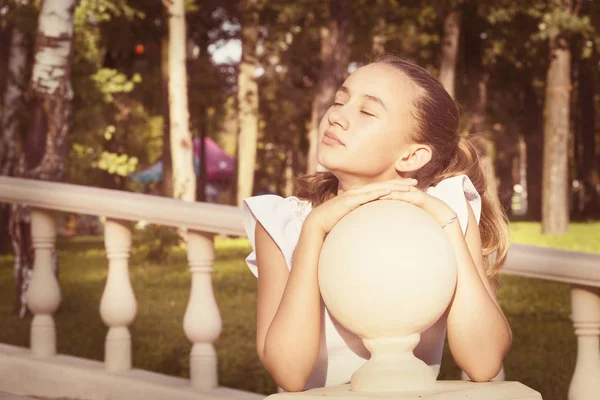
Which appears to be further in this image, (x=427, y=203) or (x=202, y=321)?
(x=202, y=321)

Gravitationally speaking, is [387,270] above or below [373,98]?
below

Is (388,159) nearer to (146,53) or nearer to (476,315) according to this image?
(476,315)

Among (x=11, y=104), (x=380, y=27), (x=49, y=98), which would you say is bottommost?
(x=49, y=98)

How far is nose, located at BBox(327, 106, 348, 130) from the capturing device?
8.13 feet

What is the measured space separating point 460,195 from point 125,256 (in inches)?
92.3

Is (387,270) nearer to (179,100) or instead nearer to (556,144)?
(179,100)

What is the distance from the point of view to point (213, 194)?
59531 millimetres

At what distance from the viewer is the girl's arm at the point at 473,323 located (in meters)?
2.38

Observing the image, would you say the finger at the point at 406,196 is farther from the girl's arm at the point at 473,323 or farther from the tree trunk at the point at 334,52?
the tree trunk at the point at 334,52

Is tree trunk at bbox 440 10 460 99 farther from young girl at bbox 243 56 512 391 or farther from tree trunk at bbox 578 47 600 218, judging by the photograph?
young girl at bbox 243 56 512 391

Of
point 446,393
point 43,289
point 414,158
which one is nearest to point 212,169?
point 43,289

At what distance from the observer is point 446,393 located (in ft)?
7.04

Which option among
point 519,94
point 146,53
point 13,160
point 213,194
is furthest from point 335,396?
point 213,194

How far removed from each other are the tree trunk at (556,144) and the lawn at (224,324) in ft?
38.7
